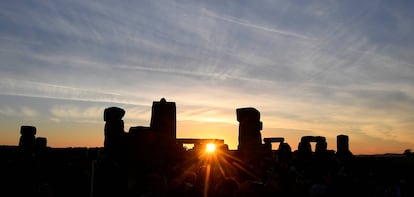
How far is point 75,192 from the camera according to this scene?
14.6m

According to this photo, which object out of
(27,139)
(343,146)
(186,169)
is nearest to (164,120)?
(186,169)

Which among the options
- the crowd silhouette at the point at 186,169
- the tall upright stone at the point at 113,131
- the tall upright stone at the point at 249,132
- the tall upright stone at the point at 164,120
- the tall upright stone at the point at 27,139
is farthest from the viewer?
the tall upright stone at the point at 27,139

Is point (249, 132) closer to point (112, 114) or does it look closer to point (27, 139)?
point (112, 114)

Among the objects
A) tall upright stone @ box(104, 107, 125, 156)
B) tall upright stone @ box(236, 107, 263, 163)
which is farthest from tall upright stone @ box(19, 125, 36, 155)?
tall upright stone @ box(236, 107, 263, 163)

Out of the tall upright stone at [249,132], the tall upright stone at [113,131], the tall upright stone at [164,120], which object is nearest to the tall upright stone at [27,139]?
the tall upright stone at [113,131]

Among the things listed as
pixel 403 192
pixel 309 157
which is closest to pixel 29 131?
pixel 309 157

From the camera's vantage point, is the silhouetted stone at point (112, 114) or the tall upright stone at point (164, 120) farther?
the tall upright stone at point (164, 120)

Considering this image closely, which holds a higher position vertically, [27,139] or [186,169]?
[27,139]

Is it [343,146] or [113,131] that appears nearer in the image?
[113,131]

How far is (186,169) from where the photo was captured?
1934 centimetres

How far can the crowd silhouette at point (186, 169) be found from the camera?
12.2 metres

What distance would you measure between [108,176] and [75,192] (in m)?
2.63

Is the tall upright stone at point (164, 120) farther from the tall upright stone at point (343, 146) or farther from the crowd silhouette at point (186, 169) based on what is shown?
the tall upright stone at point (343, 146)

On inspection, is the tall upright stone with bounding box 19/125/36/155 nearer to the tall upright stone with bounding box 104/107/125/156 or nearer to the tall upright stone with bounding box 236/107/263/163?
the tall upright stone with bounding box 104/107/125/156
